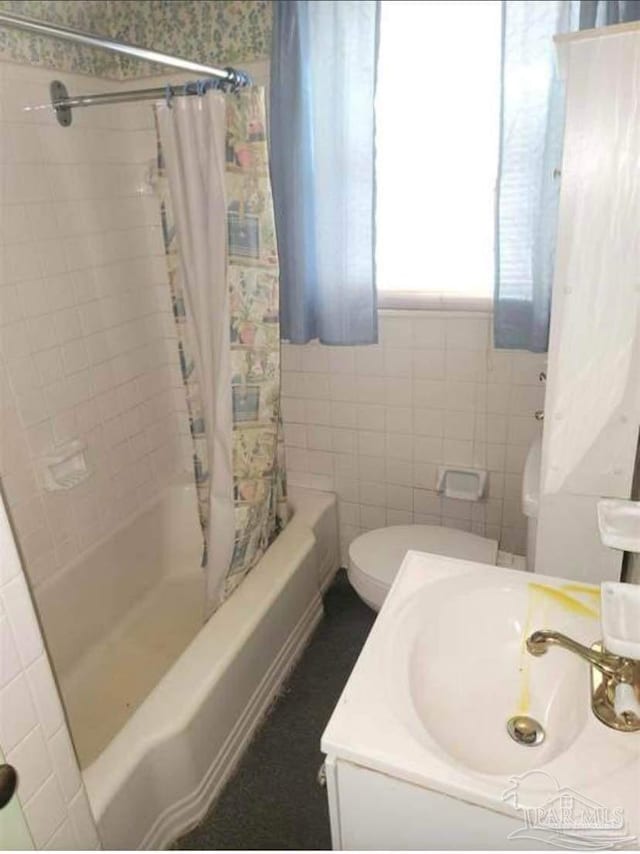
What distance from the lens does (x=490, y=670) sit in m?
0.94

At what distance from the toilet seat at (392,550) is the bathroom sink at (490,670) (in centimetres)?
68

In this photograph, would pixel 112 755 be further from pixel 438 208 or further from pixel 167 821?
pixel 438 208

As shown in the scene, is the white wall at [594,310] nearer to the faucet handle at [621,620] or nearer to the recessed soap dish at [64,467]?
the faucet handle at [621,620]

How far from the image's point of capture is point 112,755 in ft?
4.05

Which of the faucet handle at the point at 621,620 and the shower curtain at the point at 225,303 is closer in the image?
the faucet handle at the point at 621,620

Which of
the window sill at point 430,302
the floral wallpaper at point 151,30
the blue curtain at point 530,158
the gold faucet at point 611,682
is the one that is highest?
the floral wallpaper at point 151,30

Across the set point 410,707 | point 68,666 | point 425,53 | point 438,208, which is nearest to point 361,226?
point 438,208

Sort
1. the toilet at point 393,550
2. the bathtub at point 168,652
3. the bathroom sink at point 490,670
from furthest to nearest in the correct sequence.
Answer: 1. the toilet at point 393,550
2. the bathtub at point 168,652
3. the bathroom sink at point 490,670

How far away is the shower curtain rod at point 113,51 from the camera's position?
115 centimetres

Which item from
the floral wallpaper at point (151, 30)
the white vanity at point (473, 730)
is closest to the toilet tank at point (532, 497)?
the white vanity at point (473, 730)

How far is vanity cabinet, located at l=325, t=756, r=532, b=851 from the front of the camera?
0.71m

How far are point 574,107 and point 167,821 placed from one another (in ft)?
5.74

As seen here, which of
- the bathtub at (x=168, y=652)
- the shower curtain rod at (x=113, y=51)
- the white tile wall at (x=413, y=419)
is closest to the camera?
the shower curtain rod at (x=113, y=51)

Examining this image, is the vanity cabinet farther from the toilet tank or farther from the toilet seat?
the toilet seat
